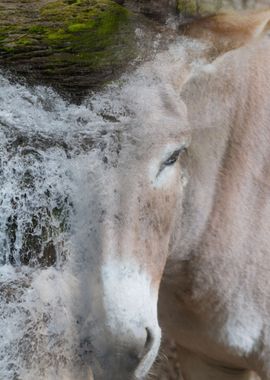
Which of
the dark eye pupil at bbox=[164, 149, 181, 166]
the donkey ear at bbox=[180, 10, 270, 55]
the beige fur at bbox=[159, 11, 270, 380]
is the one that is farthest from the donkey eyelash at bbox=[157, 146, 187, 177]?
the donkey ear at bbox=[180, 10, 270, 55]

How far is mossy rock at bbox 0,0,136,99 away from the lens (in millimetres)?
1293

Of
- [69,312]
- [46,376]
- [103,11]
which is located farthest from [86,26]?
[46,376]

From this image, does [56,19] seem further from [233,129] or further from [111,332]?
[111,332]

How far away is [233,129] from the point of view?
5.02ft

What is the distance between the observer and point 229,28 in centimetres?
145

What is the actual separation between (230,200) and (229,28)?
0.34 m

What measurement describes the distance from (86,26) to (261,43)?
16.2 inches

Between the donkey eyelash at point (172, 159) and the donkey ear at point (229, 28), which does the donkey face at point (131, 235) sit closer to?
the donkey eyelash at point (172, 159)

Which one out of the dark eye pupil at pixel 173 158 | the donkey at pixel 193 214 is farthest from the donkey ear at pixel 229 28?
the dark eye pupil at pixel 173 158

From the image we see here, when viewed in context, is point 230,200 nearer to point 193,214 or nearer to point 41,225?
point 193,214

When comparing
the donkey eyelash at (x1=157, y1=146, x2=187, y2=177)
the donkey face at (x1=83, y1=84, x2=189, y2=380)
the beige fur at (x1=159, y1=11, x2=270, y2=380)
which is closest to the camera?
the donkey face at (x1=83, y1=84, x2=189, y2=380)

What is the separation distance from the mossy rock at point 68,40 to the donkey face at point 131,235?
0.11m

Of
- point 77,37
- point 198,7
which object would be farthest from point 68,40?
point 198,7

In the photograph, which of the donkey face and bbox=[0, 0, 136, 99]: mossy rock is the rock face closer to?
bbox=[0, 0, 136, 99]: mossy rock
